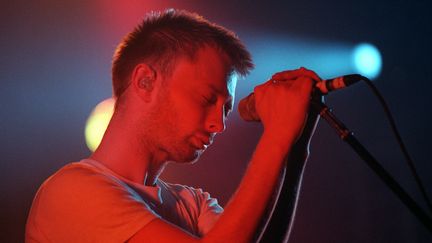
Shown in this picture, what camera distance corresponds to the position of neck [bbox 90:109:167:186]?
1.57m

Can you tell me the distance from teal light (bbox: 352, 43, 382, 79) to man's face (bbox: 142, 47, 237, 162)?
9.96ft

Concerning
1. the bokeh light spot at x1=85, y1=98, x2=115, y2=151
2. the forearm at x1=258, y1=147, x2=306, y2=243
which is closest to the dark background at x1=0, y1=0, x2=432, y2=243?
the bokeh light spot at x1=85, y1=98, x2=115, y2=151

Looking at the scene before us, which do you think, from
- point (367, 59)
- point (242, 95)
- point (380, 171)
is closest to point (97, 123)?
point (242, 95)

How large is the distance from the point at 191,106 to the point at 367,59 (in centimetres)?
324

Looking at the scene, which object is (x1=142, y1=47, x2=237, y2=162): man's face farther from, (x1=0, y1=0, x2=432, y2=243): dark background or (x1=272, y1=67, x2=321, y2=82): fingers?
(x1=0, y1=0, x2=432, y2=243): dark background

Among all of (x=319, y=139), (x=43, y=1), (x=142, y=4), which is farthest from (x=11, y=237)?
(x=319, y=139)

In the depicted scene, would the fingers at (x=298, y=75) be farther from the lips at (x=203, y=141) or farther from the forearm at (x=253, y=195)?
the lips at (x=203, y=141)

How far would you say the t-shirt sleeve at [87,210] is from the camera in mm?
1243

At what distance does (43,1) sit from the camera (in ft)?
11.5

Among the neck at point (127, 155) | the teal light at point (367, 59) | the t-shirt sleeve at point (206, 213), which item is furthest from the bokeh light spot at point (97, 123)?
the teal light at point (367, 59)

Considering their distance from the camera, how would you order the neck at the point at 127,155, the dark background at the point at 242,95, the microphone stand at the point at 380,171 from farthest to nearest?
1. the dark background at the point at 242,95
2. the neck at the point at 127,155
3. the microphone stand at the point at 380,171

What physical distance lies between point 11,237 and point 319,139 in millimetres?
2806

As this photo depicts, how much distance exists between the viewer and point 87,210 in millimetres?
1288

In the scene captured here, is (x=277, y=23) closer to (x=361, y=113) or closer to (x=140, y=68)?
(x=361, y=113)
